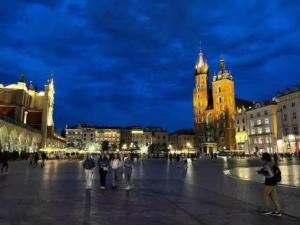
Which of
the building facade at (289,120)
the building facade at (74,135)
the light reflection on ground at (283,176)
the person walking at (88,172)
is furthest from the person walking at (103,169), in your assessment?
the building facade at (74,135)

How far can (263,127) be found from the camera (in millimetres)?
99375

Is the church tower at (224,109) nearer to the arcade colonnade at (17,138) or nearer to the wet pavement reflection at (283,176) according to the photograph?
the arcade colonnade at (17,138)

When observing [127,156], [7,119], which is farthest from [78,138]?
[127,156]

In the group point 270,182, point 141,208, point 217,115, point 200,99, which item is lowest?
point 141,208

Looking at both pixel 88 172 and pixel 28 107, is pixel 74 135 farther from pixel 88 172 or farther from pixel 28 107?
pixel 88 172

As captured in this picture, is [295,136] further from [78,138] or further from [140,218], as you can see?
[78,138]

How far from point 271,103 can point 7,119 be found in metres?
74.6

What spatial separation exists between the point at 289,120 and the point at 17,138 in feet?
A: 209

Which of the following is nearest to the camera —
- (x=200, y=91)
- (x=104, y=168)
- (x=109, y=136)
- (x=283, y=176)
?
(x=104, y=168)

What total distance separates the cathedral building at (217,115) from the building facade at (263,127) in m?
21.0

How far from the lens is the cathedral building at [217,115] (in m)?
130

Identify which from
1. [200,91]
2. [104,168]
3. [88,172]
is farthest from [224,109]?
[88,172]

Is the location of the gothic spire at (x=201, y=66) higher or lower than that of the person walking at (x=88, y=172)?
higher

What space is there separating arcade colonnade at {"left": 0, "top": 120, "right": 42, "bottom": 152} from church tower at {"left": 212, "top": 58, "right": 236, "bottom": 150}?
7461 centimetres
